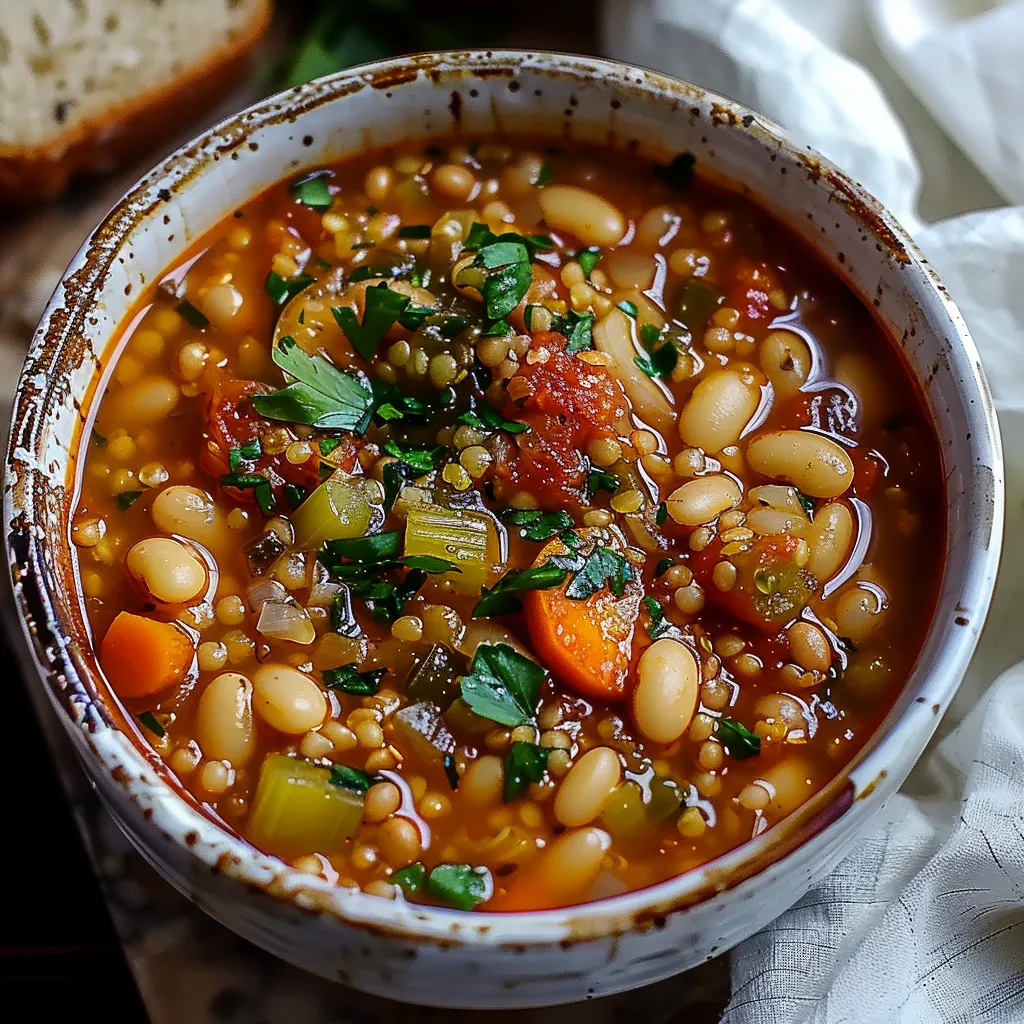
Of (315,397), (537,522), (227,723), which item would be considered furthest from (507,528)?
(227,723)

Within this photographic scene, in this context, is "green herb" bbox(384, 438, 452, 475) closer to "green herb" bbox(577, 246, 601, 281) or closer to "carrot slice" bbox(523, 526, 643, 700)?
"carrot slice" bbox(523, 526, 643, 700)

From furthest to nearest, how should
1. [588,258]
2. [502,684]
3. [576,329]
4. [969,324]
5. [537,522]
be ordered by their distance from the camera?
[969,324] < [588,258] < [576,329] < [537,522] < [502,684]

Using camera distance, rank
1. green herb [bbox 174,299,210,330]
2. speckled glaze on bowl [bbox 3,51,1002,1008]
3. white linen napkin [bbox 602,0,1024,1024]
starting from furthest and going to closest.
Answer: green herb [bbox 174,299,210,330]
white linen napkin [bbox 602,0,1024,1024]
speckled glaze on bowl [bbox 3,51,1002,1008]

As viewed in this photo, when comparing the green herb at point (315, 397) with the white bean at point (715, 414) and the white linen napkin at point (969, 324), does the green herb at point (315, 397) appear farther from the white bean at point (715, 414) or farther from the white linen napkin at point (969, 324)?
the white linen napkin at point (969, 324)

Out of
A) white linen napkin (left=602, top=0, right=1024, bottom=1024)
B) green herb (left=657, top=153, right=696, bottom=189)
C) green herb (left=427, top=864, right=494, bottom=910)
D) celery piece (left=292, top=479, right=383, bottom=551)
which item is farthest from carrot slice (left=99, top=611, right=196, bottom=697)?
green herb (left=657, top=153, right=696, bottom=189)

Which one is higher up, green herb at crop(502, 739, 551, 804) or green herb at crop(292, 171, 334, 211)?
green herb at crop(292, 171, 334, 211)

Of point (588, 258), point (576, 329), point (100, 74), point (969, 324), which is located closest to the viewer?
point (576, 329)

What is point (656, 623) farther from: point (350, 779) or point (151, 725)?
point (151, 725)

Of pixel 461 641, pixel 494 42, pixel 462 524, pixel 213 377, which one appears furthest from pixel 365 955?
pixel 494 42
